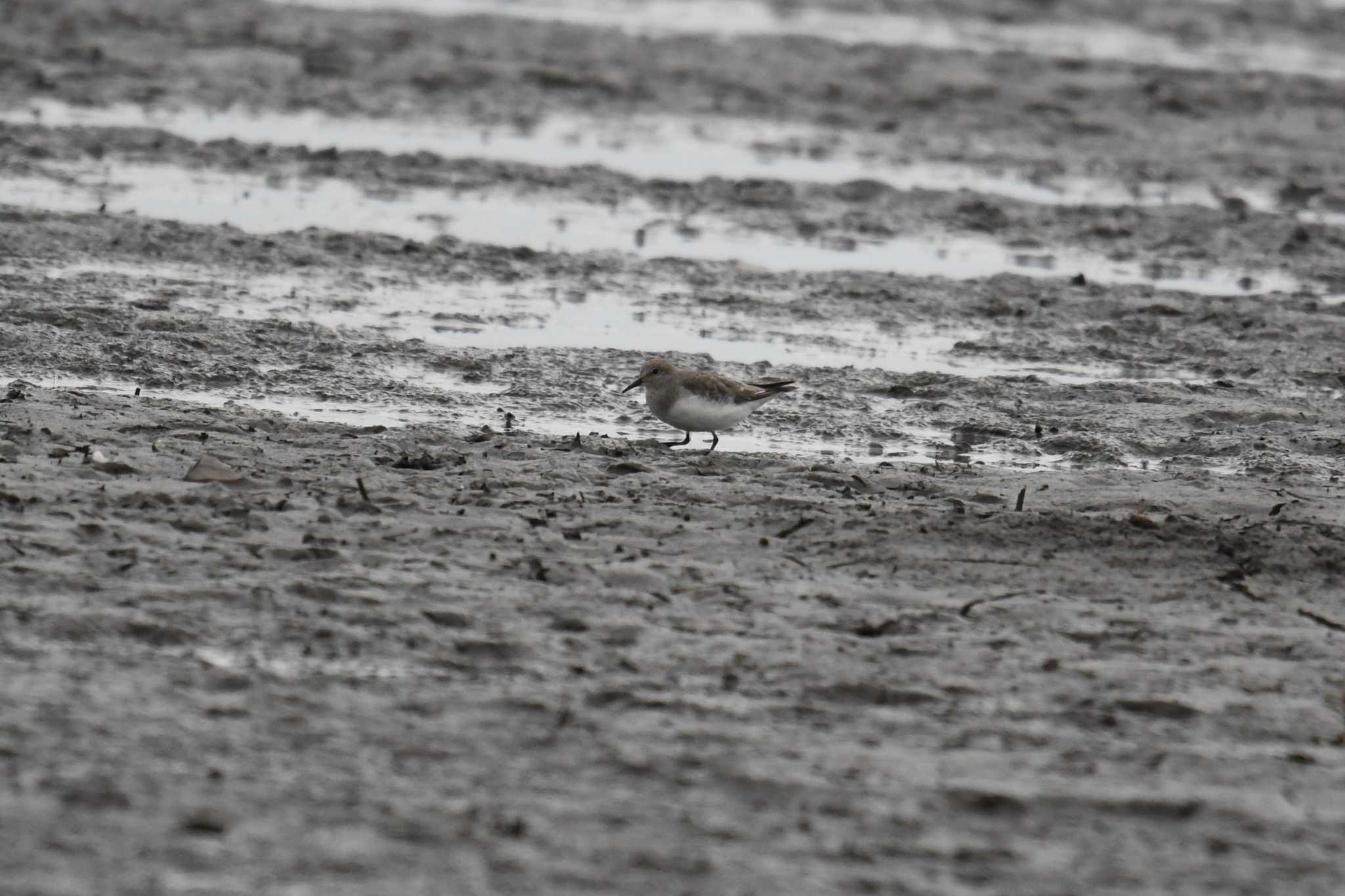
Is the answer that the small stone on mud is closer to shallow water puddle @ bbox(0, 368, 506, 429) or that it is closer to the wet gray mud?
the wet gray mud

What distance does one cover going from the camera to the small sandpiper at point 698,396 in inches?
394

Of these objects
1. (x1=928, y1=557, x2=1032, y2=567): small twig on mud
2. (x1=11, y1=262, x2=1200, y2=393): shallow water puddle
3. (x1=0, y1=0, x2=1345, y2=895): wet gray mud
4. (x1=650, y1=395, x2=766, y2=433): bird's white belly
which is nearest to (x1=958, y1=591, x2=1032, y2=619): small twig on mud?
(x1=0, y1=0, x2=1345, y2=895): wet gray mud

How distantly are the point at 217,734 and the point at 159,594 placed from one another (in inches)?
49.0

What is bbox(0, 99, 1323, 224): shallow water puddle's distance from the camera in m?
17.9

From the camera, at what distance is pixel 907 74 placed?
2339 centimetres

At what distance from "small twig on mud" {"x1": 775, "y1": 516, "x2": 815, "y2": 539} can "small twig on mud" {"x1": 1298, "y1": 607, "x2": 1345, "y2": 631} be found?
2.23 m

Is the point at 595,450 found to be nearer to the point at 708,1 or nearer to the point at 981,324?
the point at 981,324

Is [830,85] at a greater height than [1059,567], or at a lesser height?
greater

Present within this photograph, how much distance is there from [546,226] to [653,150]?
369 centimetres

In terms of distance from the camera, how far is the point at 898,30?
1064 inches

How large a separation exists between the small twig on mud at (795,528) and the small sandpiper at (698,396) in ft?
4.32

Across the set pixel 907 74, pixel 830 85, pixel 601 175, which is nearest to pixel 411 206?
pixel 601 175

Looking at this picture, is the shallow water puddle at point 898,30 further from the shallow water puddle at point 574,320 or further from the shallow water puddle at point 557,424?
the shallow water puddle at point 557,424

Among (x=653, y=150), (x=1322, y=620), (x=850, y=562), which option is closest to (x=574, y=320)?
(x=850, y=562)
